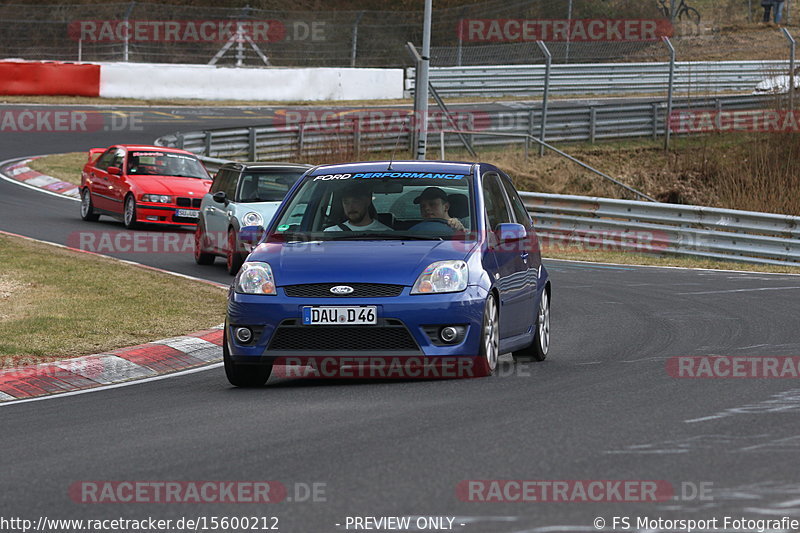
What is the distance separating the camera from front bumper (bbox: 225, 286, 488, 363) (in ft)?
29.4

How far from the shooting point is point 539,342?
10.9 metres

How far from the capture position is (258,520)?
5.46 m

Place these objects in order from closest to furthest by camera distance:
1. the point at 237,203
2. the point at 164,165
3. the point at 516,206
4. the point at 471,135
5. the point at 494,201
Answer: the point at 494,201 < the point at 516,206 < the point at 237,203 < the point at 164,165 < the point at 471,135

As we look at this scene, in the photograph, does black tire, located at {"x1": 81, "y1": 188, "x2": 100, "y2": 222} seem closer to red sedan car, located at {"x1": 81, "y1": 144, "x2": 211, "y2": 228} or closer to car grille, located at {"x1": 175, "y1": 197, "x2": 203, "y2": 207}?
red sedan car, located at {"x1": 81, "y1": 144, "x2": 211, "y2": 228}

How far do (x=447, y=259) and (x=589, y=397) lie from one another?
1.45 metres

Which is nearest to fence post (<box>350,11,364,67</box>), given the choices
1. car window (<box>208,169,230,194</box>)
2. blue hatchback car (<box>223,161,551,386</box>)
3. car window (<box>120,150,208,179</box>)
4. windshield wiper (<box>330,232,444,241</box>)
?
car window (<box>120,150,208,179</box>)

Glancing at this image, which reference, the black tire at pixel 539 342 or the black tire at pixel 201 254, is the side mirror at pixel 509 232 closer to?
the black tire at pixel 539 342

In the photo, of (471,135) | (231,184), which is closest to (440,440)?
(231,184)

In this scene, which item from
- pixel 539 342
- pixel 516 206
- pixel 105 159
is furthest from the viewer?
pixel 105 159

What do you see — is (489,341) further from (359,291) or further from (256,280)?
(256,280)

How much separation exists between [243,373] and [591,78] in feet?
140

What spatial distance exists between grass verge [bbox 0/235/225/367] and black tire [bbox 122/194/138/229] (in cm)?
476

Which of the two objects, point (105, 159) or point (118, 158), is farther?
point (105, 159)

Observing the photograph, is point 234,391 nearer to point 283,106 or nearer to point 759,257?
point 759,257
